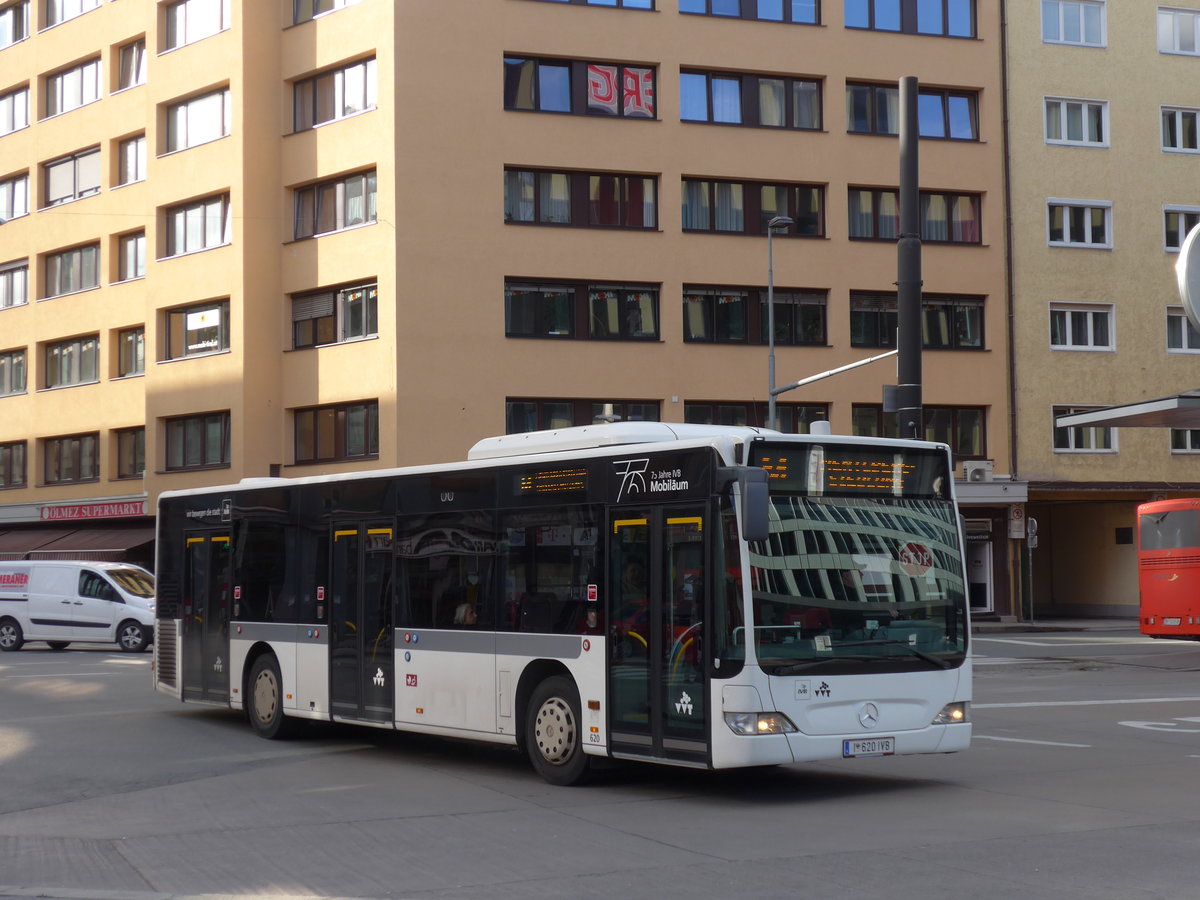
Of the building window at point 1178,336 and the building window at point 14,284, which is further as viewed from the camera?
the building window at point 14,284

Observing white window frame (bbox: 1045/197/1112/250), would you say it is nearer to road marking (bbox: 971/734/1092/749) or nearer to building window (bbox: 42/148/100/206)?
building window (bbox: 42/148/100/206)

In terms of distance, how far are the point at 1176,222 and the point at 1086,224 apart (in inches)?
120

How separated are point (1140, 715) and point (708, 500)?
376 inches

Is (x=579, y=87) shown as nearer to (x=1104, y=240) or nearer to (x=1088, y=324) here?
(x=1104, y=240)

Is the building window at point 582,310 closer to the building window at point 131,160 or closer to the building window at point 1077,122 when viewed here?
the building window at point 1077,122

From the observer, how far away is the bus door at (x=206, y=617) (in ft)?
58.6

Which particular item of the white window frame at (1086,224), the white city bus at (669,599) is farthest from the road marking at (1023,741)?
the white window frame at (1086,224)

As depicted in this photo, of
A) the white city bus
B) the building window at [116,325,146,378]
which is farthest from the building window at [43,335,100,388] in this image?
the white city bus

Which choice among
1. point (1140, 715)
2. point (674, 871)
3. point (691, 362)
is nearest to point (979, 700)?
point (1140, 715)

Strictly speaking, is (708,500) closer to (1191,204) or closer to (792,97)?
(792,97)

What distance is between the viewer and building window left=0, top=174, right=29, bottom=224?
55.4 metres

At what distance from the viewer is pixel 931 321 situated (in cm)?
4600

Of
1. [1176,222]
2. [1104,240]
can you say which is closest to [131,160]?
[1104,240]

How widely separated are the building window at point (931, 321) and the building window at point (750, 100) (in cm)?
522
